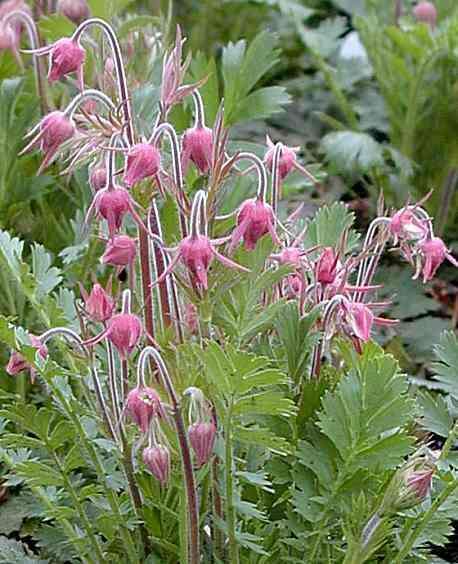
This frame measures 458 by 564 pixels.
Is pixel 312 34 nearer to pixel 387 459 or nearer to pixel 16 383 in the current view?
pixel 16 383

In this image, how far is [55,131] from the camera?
1072mm

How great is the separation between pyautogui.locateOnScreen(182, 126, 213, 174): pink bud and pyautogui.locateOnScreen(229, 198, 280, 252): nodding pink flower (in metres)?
0.07

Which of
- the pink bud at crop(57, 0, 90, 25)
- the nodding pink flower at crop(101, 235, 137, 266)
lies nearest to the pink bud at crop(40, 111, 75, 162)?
the nodding pink flower at crop(101, 235, 137, 266)

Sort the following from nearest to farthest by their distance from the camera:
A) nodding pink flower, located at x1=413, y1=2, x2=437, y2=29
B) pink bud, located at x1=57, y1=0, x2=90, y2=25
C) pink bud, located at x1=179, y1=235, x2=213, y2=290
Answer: pink bud, located at x1=179, y1=235, x2=213, y2=290 → pink bud, located at x1=57, y1=0, x2=90, y2=25 → nodding pink flower, located at x1=413, y1=2, x2=437, y2=29

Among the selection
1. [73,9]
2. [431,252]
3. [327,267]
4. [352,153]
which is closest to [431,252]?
[431,252]

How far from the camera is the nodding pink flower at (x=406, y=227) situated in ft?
3.83

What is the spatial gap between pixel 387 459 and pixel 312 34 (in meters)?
1.72

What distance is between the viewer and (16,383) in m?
1.67

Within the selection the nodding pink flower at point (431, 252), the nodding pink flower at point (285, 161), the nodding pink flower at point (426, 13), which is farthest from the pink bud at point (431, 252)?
Result: the nodding pink flower at point (426, 13)

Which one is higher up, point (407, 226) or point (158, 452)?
point (407, 226)

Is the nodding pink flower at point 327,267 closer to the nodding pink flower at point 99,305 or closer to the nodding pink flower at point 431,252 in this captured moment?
the nodding pink flower at point 431,252

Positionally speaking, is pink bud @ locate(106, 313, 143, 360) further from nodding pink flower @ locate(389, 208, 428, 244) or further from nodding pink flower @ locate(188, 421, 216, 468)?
nodding pink flower @ locate(389, 208, 428, 244)

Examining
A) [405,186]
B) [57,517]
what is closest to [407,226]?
[57,517]

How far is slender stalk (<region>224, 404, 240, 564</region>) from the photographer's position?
1079 mm
